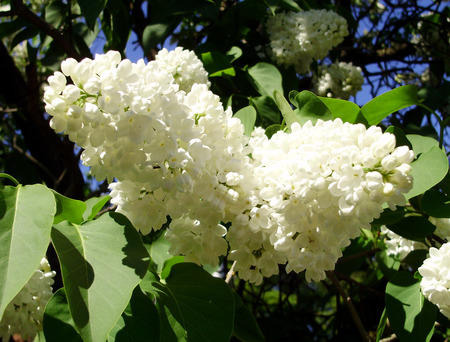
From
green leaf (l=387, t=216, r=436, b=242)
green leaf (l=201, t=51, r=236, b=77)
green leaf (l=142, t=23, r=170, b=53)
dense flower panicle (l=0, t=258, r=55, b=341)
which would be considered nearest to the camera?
dense flower panicle (l=0, t=258, r=55, b=341)

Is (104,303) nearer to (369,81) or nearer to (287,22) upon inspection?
(287,22)

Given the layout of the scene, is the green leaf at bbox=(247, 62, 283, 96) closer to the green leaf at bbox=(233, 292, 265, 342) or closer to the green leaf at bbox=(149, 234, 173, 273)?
the green leaf at bbox=(149, 234, 173, 273)

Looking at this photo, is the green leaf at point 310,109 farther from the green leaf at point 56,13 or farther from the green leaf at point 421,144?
the green leaf at point 56,13

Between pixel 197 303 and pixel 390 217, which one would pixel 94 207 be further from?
pixel 390 217

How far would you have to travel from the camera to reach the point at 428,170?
137cm

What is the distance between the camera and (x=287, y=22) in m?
2.90

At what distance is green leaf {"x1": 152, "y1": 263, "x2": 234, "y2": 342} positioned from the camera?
1.26 meters

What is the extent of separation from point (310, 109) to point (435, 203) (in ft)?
1.82

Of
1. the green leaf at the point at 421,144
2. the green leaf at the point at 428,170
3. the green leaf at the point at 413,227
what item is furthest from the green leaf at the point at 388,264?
the green leaf at the point at 428,170

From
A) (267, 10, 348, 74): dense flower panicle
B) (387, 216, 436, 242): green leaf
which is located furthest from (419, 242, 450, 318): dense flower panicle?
(267, 10, 348, 74): dense flower panicle

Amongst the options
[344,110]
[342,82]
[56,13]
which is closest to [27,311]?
[344,110]

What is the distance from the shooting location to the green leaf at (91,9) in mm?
2270

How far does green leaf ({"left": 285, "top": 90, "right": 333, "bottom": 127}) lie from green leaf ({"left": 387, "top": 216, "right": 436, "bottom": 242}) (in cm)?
55

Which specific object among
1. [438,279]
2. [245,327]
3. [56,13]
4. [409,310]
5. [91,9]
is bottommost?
[245,327]
